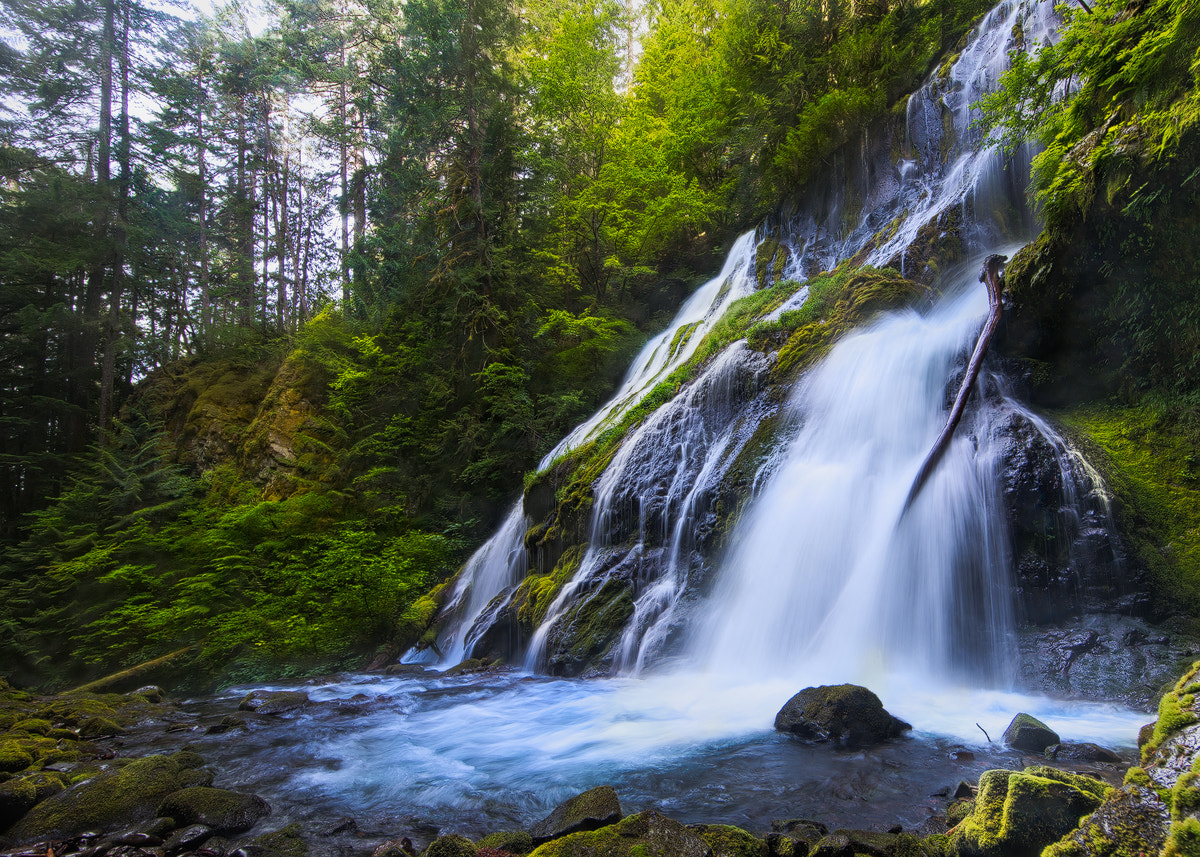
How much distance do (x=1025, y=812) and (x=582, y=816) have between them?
6.92ft

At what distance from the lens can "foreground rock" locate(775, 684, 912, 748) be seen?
441 centimetres

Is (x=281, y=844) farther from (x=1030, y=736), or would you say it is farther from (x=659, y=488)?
(x=659, y=488)

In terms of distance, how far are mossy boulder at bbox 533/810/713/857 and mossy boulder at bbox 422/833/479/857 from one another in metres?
0.37

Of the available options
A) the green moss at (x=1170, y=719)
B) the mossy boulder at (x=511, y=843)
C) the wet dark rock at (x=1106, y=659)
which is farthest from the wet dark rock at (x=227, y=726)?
the wet dark rock at (x=1106, y=659)

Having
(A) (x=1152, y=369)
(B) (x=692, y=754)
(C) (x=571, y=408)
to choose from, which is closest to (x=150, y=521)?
(C) (x=571, y=408)

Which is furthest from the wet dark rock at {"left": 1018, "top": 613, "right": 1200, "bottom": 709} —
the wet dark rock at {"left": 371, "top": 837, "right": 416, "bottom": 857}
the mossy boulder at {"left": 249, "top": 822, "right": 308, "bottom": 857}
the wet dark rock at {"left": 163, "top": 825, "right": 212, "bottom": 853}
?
the wet dark rock at {"left": 163, "top": 825, "right": 212, "bottom": 853}

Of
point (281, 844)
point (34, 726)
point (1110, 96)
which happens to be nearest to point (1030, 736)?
point (281, 844)

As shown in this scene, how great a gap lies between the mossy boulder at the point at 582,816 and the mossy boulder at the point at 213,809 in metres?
1.98

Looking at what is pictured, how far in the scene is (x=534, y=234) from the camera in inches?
673

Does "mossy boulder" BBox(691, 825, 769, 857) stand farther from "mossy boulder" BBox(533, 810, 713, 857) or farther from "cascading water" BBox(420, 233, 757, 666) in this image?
"cascading water" BBox(420, 233, 757, 666)

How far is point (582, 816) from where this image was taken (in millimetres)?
3160

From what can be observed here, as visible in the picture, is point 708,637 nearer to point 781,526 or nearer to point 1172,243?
point 781,526

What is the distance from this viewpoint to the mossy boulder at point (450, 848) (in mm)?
2801

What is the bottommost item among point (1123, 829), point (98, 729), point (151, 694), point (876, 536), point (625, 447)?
point (151, 694)
